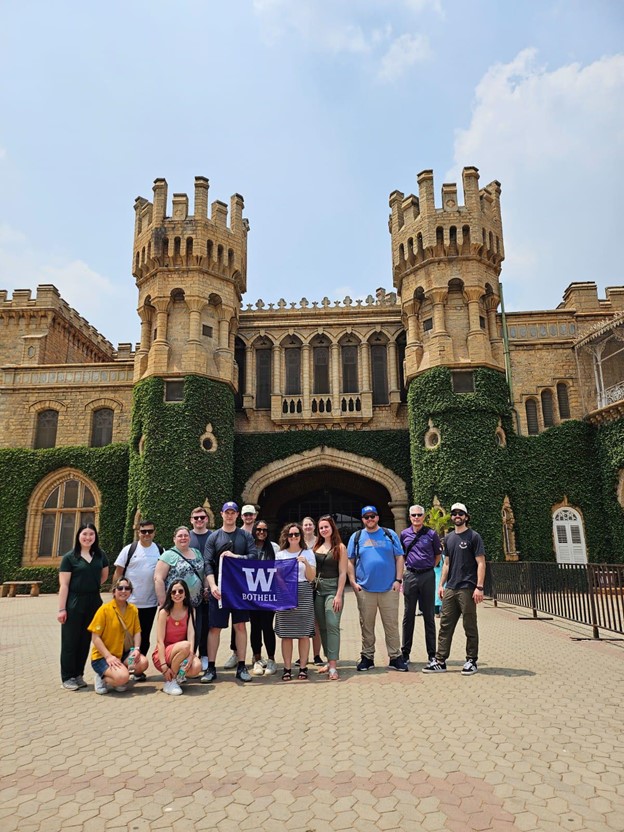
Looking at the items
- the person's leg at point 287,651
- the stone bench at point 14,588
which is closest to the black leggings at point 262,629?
the person's leg at point 287,651

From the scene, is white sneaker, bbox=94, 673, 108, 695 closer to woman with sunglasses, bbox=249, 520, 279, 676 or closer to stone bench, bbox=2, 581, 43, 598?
woman with sunglasses, bbox=249, 520, 279, 676

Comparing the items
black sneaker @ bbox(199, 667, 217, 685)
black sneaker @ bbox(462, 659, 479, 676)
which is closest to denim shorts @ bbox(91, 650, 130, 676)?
black sneaker @ bbox(199, 667, 217, 685)

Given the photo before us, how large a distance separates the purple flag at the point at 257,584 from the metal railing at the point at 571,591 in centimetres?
530

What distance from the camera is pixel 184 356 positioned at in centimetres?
2275

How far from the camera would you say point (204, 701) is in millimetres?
6289

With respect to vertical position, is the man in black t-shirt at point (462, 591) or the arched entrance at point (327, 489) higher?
the arched entrance at point (327, 489)

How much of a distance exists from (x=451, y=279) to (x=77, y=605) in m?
19.6

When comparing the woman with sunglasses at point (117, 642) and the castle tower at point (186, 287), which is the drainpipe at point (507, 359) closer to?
the castle tower at point (186, 287)

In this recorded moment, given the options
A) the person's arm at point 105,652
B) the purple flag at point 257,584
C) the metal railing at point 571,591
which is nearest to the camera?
the person's arm at point 105,652

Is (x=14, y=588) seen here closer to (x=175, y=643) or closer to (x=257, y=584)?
(x=175, y=643)

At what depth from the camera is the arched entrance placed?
2327 centimetres

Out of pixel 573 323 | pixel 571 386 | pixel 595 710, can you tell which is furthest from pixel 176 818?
pixel 573 323

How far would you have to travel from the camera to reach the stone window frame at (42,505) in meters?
23.4

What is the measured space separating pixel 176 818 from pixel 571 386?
23378 mm
